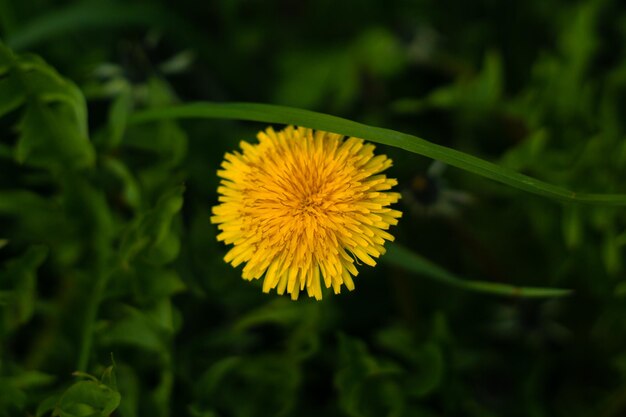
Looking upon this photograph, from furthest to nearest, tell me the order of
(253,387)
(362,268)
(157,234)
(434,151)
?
(362,268) → (253,387) → (157,234) → (434,151)

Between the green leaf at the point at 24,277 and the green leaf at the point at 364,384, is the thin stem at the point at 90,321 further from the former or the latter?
the green leaf at the point at 364,384

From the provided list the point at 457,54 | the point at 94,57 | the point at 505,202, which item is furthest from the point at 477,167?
the point at 457,54

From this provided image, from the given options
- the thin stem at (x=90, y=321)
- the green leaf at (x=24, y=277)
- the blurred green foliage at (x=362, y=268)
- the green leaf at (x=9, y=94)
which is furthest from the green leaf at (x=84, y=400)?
the green leaf at (x=9, y=94)

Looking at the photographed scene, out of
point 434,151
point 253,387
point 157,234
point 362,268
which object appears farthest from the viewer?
point 362,268

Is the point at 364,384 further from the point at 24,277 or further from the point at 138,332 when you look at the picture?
the point at 24,277

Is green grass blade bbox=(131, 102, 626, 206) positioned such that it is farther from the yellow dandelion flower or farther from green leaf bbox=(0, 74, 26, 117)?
green leaf bbox=(0, 74, 26, 117)

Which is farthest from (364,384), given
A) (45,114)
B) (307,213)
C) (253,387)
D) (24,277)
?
(45,114)

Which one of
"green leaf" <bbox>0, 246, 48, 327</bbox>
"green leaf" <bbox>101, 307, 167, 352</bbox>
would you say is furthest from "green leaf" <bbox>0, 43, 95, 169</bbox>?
"green leaf" <bbox>101, 307, 167, 352</bbox>

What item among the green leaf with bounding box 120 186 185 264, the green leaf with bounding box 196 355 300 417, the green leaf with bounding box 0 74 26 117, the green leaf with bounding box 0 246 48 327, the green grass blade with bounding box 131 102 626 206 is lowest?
the green leaf with bounding box 196 355 300 417
